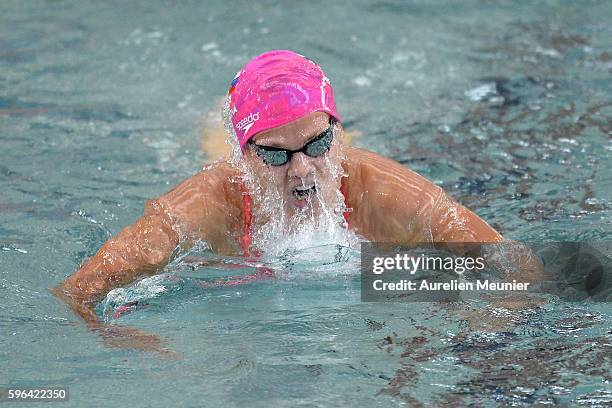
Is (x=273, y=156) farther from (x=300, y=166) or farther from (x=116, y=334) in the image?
(x=116, y=334)

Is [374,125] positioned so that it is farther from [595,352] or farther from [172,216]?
[595,352]

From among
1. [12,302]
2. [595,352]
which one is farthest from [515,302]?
[12,302]

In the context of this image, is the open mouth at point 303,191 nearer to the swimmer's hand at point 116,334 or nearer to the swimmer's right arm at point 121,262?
the swimmer's right arm at point 121,262

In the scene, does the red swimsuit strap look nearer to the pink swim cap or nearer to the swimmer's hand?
the pink swim cap

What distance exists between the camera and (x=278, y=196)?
4.36 metres

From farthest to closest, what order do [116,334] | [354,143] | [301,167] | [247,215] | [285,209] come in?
[354,143] < [247,215] < [285,209] < [301,167] < [116,334]

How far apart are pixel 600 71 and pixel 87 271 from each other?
15.0ft

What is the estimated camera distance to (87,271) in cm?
423

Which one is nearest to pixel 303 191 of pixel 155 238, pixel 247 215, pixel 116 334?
pixel 247 215

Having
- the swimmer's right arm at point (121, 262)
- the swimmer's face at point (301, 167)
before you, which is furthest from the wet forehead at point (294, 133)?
the swimmer's right arm at point (121, 262)

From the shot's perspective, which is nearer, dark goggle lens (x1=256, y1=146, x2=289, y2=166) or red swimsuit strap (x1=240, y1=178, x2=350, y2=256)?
dark goggle lens (x1=256, y1=146, x2=289, y2=166)

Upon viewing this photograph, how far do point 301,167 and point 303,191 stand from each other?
15cm

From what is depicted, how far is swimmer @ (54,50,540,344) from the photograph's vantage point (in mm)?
4207

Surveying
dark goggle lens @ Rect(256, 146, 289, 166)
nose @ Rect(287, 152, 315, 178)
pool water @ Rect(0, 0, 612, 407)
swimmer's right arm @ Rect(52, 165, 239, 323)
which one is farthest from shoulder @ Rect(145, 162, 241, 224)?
nose @ Rect(287, 152, 315, 178)
